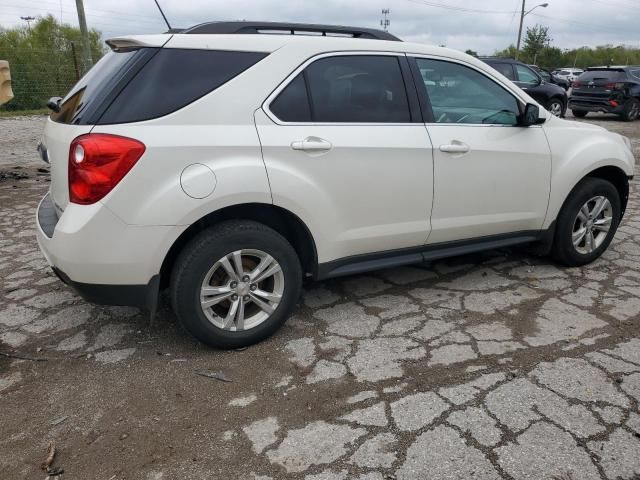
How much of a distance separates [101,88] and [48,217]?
0.83m

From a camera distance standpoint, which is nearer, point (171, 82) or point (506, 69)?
point (171, 82)

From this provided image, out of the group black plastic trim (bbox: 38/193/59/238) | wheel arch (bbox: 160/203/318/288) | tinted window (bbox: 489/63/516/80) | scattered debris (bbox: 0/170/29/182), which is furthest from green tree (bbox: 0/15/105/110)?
wheel arch (bbox: 160/203/318/288)

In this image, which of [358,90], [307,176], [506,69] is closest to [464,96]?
[358,90]

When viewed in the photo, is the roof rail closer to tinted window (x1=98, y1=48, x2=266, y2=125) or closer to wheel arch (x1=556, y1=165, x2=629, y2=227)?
tinted window (x1=98, y1=48, x2=266, y2=125)

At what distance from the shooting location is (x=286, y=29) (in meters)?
3.22

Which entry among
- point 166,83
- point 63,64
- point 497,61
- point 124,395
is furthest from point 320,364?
point 63,64

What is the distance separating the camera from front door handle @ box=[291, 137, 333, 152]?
2.95 meters

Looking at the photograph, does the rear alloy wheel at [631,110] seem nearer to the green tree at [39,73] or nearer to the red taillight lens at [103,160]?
the green tree at [39,73]

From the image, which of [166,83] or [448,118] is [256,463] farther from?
[448,118]

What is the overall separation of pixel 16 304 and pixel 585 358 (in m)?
3.70

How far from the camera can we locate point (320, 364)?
2977mm

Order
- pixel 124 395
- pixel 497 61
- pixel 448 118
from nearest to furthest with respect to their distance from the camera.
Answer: pixel 124 395
pixel 448 118
pixel 497 61

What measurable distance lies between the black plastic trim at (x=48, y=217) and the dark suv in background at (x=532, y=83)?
12.4 metres

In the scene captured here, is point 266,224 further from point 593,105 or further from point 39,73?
point 39,73
